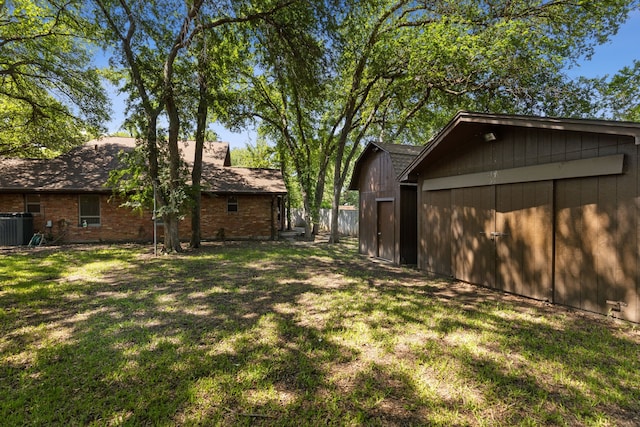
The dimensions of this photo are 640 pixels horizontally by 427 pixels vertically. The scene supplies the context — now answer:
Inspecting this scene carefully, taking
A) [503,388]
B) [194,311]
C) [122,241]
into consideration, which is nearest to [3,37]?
[122,241]

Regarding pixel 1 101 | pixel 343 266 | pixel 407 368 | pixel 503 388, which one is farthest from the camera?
pixel 1 101

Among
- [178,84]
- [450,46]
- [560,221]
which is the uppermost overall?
[450,46]

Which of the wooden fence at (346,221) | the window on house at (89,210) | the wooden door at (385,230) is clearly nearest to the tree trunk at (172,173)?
the window on house at (89,210)

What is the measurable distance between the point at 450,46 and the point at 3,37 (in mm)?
17667

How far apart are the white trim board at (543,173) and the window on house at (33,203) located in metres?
16.9

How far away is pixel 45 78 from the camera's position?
1282 centimetres

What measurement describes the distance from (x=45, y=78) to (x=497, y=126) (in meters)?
17.2

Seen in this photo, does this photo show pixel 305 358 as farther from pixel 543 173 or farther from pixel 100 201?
pixel 100 201

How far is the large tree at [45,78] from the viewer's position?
11641 millimetres

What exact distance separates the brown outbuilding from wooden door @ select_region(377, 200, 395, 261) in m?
2.07

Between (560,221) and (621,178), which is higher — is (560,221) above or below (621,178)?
below

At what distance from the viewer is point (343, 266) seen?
8984 mm

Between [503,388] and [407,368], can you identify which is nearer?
[503,388]

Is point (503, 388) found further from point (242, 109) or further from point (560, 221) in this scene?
point (242, 109)
